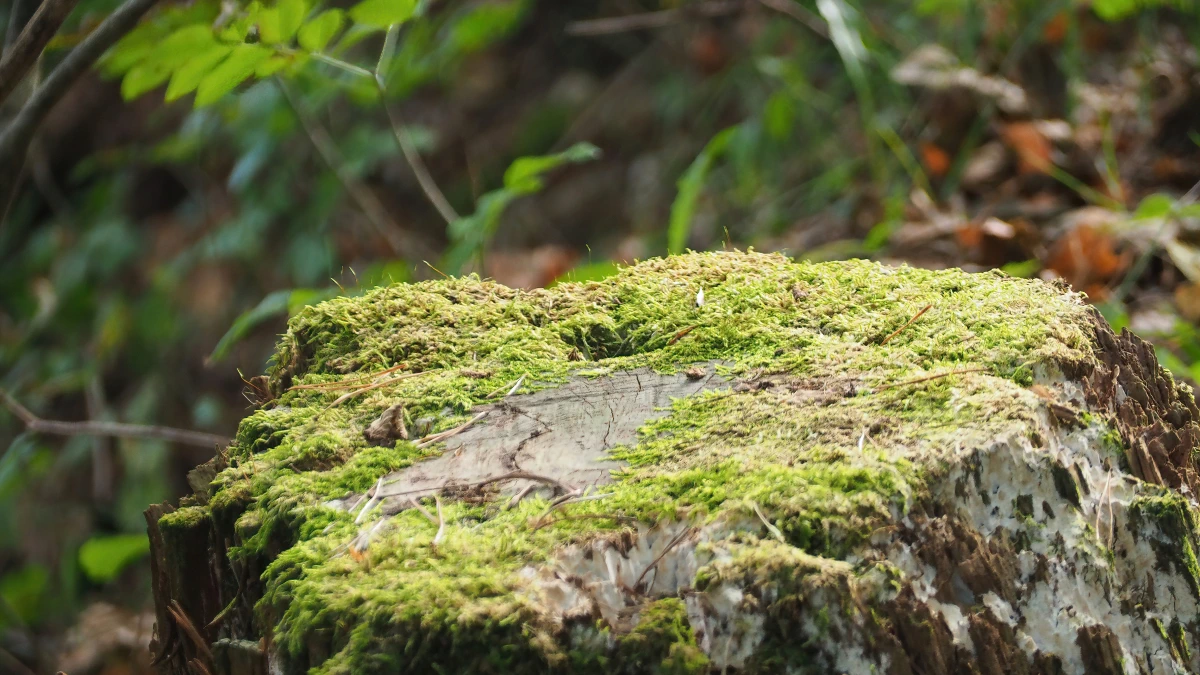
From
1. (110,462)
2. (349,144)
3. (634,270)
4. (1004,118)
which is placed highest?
(349,144)

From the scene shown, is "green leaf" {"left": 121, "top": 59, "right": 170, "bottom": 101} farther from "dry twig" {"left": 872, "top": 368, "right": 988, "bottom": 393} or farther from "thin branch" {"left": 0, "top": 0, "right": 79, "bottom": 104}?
"dry twig" {"left": 872, "top": 368, "right": 988, "bottom": 393}

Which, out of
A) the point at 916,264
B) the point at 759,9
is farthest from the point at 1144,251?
the point at 759,9

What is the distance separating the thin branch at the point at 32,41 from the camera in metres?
1.71

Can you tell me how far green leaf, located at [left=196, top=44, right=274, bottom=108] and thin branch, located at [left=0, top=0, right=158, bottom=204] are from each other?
0.22 meters

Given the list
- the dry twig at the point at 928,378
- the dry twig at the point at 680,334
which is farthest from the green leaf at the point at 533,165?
the dry twig at the point at 928,378

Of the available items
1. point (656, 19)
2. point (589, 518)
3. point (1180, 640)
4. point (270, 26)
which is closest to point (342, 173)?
point (656, 19)

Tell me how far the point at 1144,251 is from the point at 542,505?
109 inches

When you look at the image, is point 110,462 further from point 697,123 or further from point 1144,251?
point 1144,251

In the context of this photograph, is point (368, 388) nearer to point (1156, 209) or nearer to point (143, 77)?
point (143, 77)

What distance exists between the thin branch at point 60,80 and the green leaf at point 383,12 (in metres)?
0.43

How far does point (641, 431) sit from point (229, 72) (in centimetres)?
136

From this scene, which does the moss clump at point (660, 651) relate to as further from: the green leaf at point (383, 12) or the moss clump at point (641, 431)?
the green leaf at point (383, 12)

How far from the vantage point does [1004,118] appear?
4102 millimetres

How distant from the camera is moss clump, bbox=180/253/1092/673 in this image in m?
1.05
